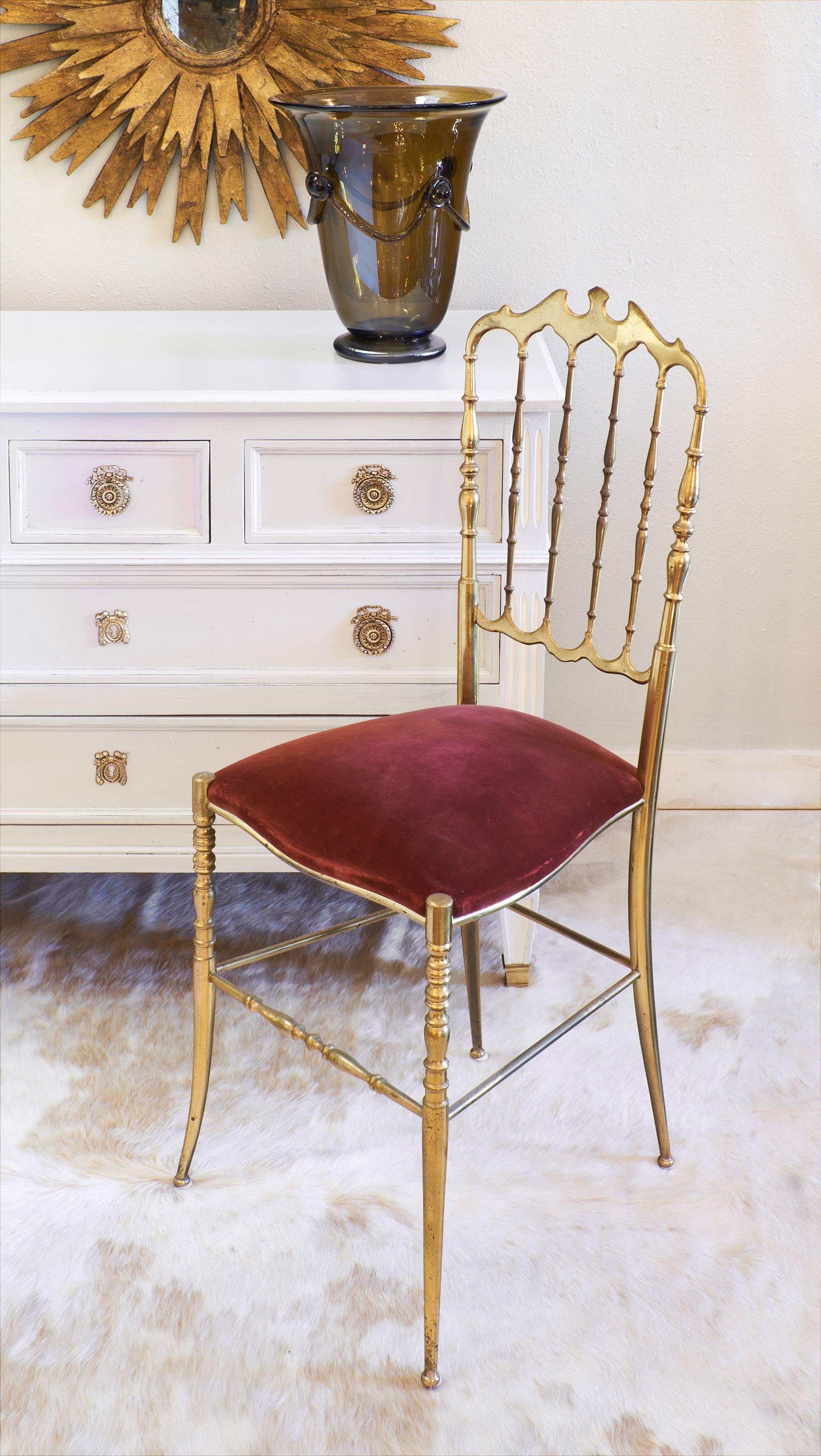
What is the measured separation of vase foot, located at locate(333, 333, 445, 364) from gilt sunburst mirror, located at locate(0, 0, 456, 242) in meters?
0.48

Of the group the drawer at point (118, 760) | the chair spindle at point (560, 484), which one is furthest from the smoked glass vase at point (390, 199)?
the drawer at point (118, 760)

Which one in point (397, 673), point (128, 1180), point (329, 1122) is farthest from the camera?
point (397, 673)

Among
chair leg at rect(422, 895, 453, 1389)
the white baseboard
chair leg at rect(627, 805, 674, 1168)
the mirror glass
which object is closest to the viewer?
chair leg at rect(422, 895, 453, 1389)

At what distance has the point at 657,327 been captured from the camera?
2260 mm

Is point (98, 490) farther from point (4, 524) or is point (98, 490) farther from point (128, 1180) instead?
point (128, 1180)

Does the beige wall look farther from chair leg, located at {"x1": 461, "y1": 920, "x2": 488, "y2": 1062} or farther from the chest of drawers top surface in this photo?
chair leg, located at {"x1": 461, "y1": 920, "x2": 488, "y2": 1062}

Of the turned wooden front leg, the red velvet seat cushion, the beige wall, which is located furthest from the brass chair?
the beige wall

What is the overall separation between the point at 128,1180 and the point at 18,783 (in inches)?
25.0

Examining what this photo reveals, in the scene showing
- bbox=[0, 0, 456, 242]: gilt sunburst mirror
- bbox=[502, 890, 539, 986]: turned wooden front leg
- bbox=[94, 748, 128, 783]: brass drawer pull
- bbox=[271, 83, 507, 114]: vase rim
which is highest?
bbox=[0, 0, 456, 242]: gilt sunburst mirror

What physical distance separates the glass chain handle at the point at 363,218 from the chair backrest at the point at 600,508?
277mm

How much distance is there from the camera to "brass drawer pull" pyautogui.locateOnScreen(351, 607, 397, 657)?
175 centimetres

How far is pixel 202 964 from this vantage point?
1484 mm

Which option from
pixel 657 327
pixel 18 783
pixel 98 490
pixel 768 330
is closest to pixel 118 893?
pixel 18 783

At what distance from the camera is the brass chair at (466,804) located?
1.24 m
